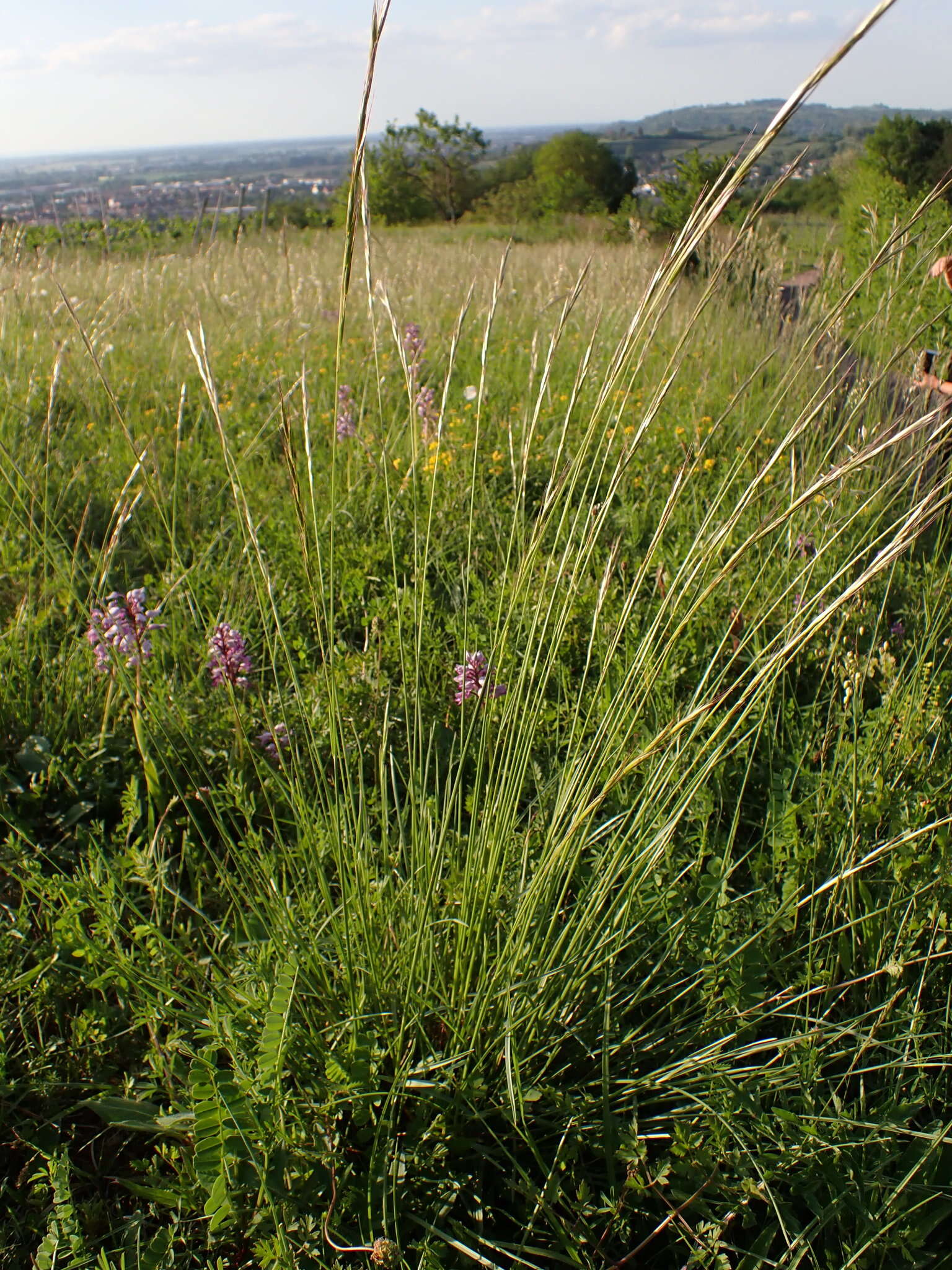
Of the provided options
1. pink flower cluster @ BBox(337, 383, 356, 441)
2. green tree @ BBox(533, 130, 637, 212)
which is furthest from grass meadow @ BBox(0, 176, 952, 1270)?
green tree @ BBox(533, 130, 637, 212)

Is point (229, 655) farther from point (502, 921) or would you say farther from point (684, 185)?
point (684, 185)

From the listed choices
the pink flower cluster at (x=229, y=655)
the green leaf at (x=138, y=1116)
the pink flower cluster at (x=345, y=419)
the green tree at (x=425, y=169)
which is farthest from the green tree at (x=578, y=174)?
the green leaf at (x=138, y=1116)

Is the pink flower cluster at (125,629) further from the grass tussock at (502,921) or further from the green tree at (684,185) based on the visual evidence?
the green tree at (684,185)

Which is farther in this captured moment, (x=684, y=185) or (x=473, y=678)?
(x=684, y=185)

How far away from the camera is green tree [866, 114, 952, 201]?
8.57m

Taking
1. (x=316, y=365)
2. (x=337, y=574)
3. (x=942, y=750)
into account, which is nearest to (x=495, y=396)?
(x=316, y=365)

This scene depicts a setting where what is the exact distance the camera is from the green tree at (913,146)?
28.1 feet

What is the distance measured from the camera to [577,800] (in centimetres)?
110

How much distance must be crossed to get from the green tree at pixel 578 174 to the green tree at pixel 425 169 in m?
2.05

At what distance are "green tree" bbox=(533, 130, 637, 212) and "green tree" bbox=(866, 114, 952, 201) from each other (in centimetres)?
774

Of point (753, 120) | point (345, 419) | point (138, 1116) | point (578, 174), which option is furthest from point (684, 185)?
point (578, 174)

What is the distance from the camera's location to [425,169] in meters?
21.5

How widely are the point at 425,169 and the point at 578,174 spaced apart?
13.7ft

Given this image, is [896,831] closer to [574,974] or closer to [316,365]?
[574,974]
